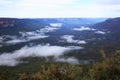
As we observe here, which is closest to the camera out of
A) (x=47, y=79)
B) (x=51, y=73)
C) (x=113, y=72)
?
(x=47, y=79)

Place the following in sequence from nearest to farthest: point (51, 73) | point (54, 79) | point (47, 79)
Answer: point (54, 79) → point (47, 79) → point (51, 73)

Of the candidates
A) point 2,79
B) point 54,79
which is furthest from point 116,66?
point 2,79

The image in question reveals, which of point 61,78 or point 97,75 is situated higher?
point 61,78

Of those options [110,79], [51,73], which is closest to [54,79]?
[51,73]

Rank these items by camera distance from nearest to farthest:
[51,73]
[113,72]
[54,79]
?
[54,79] < [51,73] < [113,72]

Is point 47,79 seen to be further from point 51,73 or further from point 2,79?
point 2,79

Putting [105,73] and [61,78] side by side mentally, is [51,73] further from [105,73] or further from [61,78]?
[105,73]

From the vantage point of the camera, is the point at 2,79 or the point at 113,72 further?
the point at 113,72

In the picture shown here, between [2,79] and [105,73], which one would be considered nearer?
[2,79]

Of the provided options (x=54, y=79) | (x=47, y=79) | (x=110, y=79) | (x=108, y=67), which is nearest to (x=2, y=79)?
(x=47, y=79)
